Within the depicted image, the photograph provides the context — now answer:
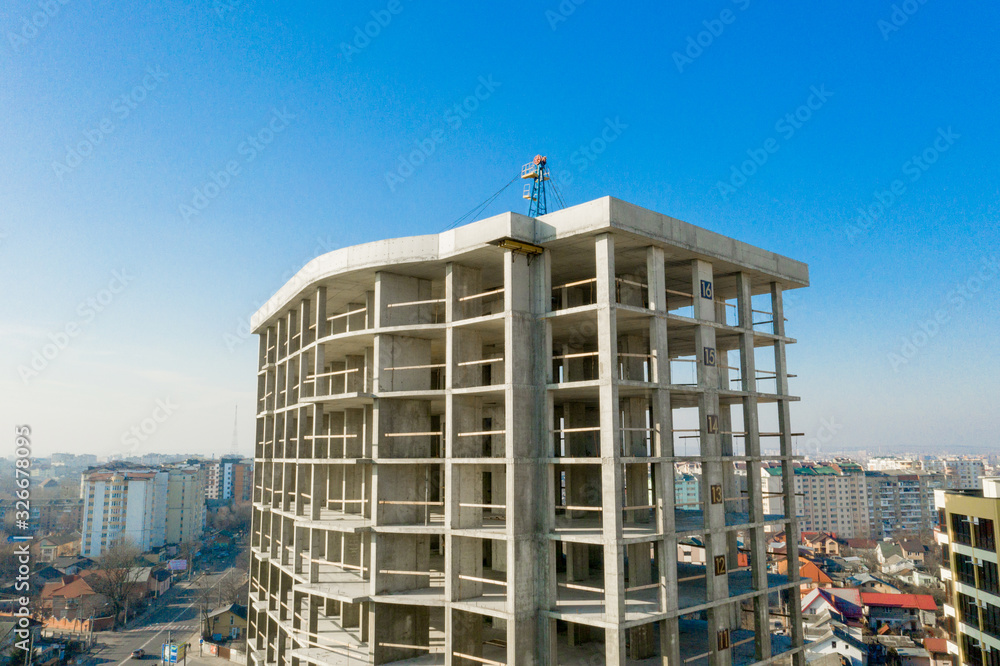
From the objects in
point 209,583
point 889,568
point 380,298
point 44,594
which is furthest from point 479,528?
point 889,568

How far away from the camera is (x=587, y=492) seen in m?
21.7

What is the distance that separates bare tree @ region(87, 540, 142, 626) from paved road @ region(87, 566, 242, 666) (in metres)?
2.95

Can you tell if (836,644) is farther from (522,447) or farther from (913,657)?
(522,447)

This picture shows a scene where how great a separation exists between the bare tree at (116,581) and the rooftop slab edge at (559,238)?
72.7m

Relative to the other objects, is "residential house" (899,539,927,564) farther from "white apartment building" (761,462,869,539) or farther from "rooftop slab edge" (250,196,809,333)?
"rooftop slab edge" (250,196,809,333)

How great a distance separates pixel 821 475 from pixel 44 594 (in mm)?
130433

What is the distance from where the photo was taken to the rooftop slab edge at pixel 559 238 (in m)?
16.2

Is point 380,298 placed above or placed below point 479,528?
above

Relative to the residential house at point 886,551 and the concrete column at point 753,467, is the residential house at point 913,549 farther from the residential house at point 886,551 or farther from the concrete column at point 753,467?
the concrete column at point 753,467

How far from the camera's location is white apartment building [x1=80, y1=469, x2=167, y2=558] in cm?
9944

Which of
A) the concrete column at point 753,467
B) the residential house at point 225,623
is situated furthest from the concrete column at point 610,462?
the residential house at point 225,623

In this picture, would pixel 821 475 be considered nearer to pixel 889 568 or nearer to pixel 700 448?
pixel 889 568

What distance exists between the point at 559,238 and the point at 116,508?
111226 millimetres

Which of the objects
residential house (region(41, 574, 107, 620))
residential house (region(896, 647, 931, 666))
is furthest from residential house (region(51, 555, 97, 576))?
residential house (region(896, 647, 931, 666))
